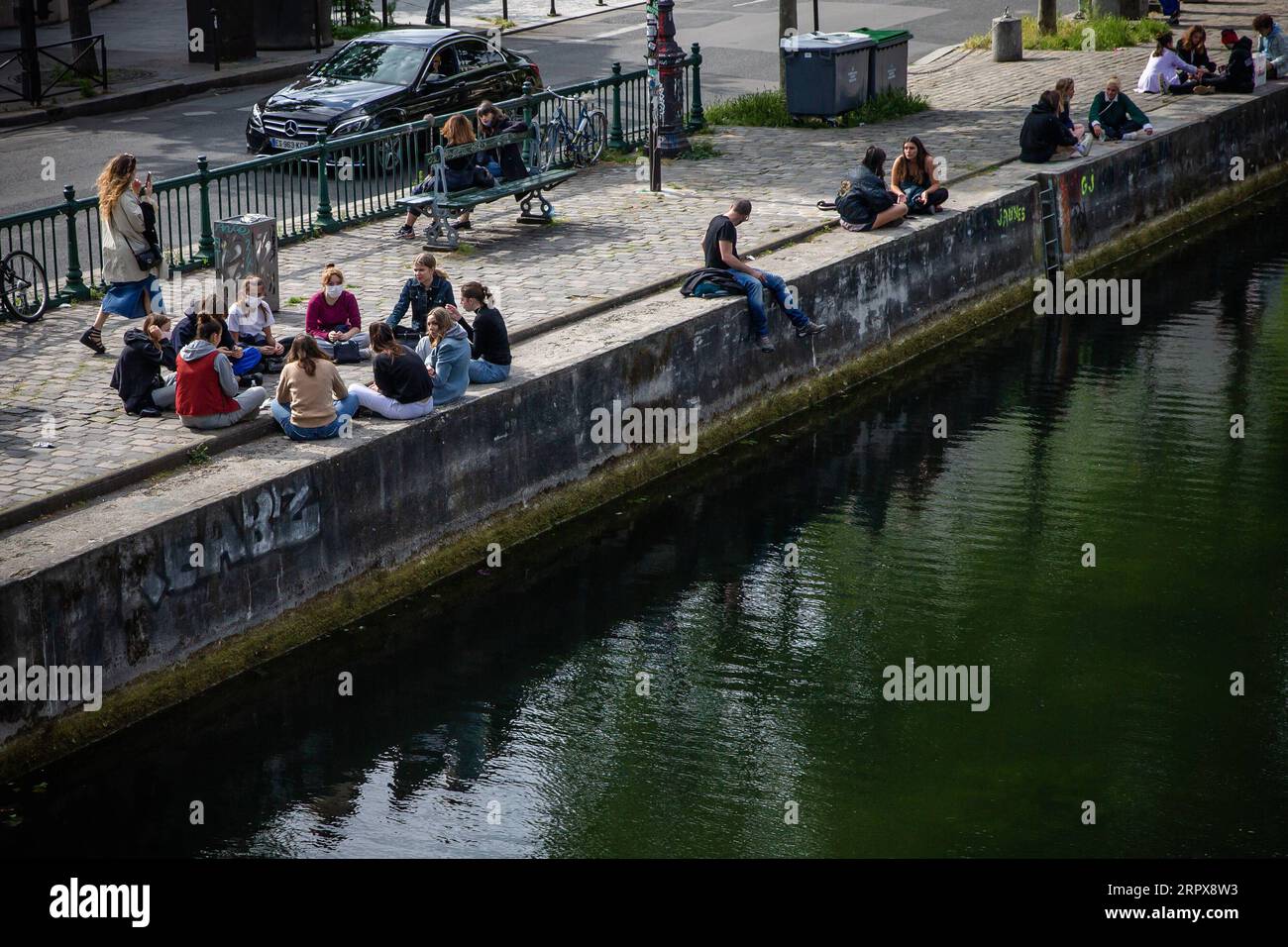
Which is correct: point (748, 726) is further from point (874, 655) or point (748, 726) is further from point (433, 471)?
point (433, 471)

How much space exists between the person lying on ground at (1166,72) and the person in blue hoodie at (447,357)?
1549 cm

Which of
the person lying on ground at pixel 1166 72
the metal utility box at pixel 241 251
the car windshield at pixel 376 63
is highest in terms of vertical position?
the car windshield at pixel 376 63

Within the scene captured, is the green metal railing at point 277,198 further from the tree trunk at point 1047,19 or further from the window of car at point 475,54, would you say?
the tree trunk at point 1047,19

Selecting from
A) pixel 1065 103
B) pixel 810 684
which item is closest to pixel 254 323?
pixel 810 684

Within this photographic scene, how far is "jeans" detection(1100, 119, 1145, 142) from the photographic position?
72.7 feet

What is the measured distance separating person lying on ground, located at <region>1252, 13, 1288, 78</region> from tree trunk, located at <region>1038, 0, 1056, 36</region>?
448 cm

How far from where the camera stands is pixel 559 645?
12.5 metres

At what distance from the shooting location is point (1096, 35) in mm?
29109

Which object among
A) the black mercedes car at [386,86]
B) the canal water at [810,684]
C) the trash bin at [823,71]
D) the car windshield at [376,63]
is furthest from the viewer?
the trash bin at [823,71]

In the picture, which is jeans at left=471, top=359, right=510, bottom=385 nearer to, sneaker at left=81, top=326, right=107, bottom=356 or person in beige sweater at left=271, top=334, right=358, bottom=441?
person in beige sweater at left=271, top=334, right=358, bottom=441

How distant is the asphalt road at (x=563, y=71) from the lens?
21.3 m

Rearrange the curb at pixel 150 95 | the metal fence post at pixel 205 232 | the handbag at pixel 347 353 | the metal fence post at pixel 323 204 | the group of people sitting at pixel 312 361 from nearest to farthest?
the group of people sitting at pixel 312 361 < the handbag at pixel 347 353 < the metal fence post at pixel 205 232 < the metal fence post at pixel 323 204 < the curb at pixel 150 95

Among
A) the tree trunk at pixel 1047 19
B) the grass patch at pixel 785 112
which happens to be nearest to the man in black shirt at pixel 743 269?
the grass patch at pixel 785 112

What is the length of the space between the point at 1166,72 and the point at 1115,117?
135 inches
